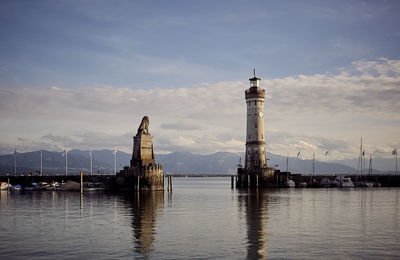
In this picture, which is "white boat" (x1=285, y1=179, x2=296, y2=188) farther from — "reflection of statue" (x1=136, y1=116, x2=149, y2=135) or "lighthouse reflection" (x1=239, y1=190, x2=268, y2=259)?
"lighthouse reflection" (x1=239, y1=190, x2=268, y2=259)

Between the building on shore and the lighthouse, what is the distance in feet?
91.4

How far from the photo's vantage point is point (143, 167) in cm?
9688

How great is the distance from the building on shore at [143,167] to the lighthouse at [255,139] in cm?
2786

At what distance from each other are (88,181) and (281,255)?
10054 centimetres

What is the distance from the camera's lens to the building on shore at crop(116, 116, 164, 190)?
97.6 meters

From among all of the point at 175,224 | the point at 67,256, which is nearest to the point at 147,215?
the point at 175,224

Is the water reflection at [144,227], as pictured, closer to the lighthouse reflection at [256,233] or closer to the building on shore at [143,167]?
the lighthouse reflection at [256,233]

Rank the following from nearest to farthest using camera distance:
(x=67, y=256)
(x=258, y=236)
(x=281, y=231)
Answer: (x=67, y=256) → (x=258, y=236) → (x=281, y=231)

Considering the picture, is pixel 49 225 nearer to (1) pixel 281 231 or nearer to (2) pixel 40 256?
(2) pixel 40 256

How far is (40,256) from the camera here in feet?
93.4

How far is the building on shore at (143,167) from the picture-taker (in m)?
97.6

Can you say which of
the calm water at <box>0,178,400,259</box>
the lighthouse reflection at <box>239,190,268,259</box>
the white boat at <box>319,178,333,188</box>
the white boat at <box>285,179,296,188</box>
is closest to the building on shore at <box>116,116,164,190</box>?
the white boat at <box>285,179,296,188</box>

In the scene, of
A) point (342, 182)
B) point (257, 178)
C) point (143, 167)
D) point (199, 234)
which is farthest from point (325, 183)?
point (199, 234)

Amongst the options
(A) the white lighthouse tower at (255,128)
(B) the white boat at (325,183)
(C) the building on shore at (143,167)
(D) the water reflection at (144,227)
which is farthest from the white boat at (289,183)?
(D) the water reflection at (144,227)
